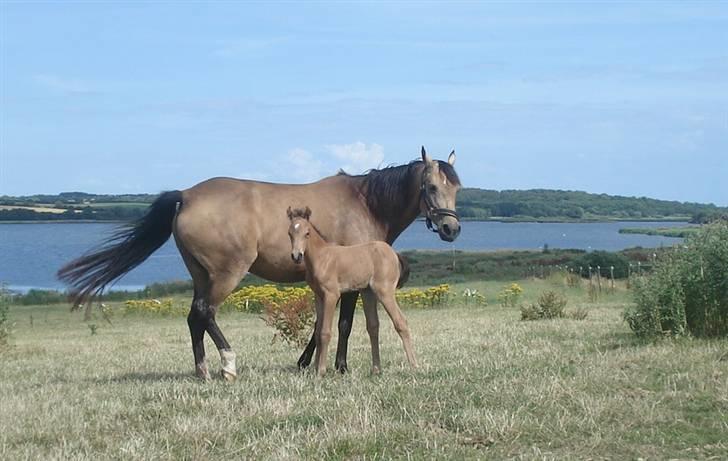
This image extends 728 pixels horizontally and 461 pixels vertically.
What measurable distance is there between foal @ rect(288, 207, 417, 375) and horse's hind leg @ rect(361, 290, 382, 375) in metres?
0.35

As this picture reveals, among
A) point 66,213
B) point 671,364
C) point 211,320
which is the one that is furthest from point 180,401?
point 66,213

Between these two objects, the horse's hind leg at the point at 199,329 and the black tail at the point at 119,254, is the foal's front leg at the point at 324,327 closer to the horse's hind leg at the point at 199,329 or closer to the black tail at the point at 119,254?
the horse's hind leg at the point at 199,329

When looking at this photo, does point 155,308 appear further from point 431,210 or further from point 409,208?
point 431,210

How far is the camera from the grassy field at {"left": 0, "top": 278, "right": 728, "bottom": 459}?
21.2 feet

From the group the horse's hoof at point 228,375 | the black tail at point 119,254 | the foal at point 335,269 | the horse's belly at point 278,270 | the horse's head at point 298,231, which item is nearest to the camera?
the horse's head at point 298,231

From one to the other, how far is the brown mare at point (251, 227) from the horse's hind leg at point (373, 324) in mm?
169

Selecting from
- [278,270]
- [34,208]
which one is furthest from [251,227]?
[34,208]

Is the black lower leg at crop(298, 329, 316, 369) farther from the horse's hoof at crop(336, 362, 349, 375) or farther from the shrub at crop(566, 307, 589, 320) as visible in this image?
the shrub at crop(566, 307, 589, 320)

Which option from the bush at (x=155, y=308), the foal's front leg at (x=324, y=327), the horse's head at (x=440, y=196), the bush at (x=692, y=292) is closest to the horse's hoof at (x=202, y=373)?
the foal's front leg at (x=324, y=327)

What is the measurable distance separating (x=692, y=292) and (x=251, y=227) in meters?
5.64

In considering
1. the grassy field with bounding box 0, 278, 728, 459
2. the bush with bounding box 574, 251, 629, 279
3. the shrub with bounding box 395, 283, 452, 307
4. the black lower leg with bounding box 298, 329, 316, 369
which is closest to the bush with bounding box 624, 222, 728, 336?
the grassy field with bounding box 0, 278, 728, 459

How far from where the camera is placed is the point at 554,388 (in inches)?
312

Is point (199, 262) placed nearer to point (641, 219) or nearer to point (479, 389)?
point (479, 389)

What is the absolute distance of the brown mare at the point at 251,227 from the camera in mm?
10047
